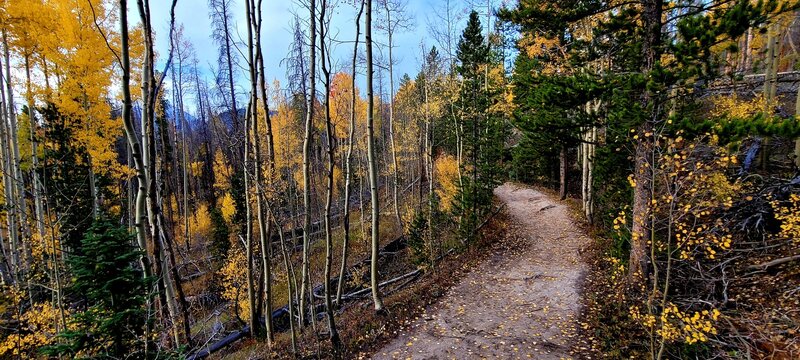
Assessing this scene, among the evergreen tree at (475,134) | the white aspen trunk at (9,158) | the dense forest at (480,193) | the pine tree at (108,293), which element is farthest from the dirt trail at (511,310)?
the white aspen trunk at (9,158)

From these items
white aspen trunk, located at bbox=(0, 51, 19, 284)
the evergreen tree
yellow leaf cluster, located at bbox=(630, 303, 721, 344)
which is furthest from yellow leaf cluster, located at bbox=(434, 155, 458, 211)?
white aspen trunk, located at bbox=(0, 51, 19, 284)

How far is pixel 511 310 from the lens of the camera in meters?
6.96

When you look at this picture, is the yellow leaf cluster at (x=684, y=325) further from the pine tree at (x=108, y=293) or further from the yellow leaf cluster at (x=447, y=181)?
the yellow leaf cluster at (x=447, y=181)

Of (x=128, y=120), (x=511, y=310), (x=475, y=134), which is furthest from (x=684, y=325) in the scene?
(x=475, y=134)

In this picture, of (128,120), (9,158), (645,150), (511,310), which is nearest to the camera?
(128,120)

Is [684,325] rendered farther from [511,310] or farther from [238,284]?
[238,284]

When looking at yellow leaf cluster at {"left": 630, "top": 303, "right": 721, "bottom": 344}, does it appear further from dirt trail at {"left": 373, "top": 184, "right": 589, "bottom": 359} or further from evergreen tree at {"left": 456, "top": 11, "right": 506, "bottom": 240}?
evergreen tree at {"left": 456, "top": 11, "right": 506, "bottom": 240}

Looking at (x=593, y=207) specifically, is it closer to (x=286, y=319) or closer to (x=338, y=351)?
(x=338, y=351)

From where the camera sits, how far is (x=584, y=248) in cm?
1003

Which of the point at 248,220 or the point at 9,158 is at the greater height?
the point at 9,158

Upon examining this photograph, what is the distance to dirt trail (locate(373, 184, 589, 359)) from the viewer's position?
5637mm

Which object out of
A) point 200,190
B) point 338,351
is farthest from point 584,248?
point 200,190

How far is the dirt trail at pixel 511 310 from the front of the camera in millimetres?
5637

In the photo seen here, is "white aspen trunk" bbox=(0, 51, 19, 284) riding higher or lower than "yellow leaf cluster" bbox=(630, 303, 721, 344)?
higher
